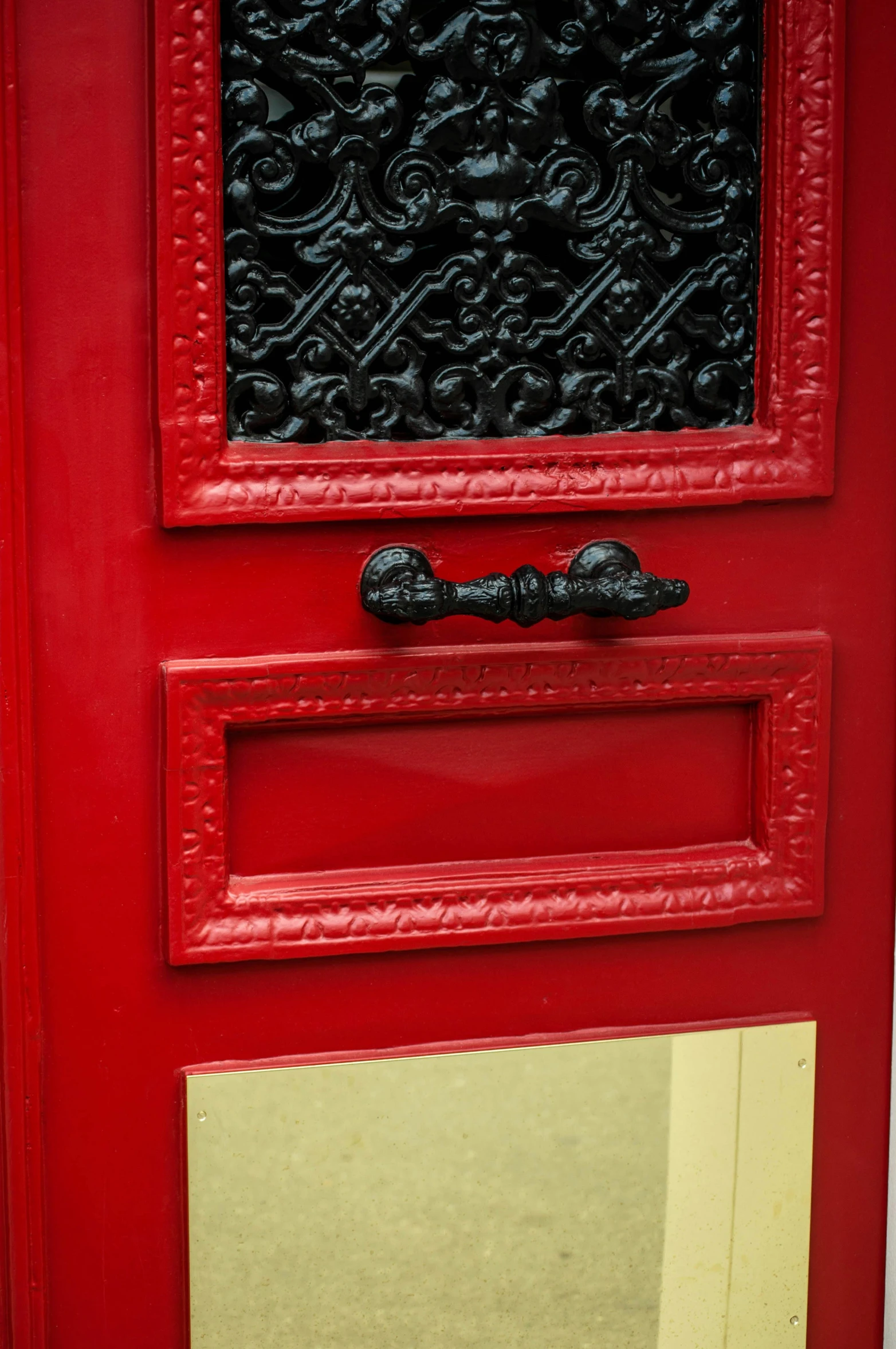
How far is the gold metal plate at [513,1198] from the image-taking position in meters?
0.95

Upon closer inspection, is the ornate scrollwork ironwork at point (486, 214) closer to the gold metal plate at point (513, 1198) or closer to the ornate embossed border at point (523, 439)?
the ornate embossed border at point (523, 439)

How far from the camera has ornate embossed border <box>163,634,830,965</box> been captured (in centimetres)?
92

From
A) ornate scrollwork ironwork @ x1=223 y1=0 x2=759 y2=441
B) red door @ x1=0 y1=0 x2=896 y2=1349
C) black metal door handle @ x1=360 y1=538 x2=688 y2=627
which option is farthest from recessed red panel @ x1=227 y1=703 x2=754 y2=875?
ornate scrollwork ironwork @ x1=223 y1=0 x2=759 y2=441

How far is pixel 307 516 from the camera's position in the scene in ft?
3.01

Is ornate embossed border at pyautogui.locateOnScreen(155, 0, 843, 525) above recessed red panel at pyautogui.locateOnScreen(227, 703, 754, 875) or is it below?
above

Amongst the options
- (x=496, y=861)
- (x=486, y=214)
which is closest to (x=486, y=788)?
(x=496, y=861)

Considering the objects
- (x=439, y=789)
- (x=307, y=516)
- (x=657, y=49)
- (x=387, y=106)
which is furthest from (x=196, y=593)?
(x=657, y=49)

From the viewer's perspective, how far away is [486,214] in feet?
3.03

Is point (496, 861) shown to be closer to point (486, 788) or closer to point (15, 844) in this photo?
point (486, 788)

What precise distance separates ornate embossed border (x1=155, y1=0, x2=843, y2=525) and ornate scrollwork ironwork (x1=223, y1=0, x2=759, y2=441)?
2 cm

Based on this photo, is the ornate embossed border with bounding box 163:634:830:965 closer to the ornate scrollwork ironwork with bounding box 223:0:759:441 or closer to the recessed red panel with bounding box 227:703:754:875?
the recessed red panel with bounding box 227:703:754:875

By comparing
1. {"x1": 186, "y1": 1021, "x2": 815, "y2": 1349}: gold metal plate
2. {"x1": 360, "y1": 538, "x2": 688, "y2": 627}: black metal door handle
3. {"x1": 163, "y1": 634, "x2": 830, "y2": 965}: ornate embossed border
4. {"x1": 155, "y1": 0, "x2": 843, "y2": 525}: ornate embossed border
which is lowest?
{"x1": 186, "y1": 1021, "x2": 815, "y2": 1349}: gold metal plate

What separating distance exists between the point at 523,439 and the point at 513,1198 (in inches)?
23.8

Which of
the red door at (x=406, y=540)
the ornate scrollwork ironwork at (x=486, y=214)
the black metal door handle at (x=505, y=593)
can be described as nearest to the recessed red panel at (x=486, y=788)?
the red door at (x=406, y=540)
